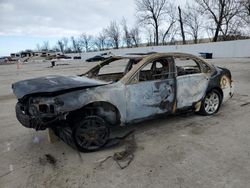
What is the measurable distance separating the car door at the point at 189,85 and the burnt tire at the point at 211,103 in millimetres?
240

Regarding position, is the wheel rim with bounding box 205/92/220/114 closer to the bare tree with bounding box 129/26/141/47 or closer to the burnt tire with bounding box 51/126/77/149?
the burnt tire with bounding box 51/126/77/149

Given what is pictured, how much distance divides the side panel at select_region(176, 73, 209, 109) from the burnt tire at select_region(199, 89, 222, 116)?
0.78ft

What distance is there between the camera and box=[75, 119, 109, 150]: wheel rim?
4.11 m

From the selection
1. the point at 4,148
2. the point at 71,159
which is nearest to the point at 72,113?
the point at 71,159

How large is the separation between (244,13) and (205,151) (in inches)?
1583

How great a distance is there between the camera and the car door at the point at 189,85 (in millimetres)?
5148

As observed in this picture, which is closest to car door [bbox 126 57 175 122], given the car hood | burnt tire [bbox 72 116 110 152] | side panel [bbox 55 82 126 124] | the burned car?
the burned car

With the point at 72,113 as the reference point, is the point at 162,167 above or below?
below

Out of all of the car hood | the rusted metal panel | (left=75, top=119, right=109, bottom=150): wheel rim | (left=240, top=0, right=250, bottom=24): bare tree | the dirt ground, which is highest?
(left=240, top=0, right=250, bottom=24): bare tree

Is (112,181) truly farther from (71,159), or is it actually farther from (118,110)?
(118,110)

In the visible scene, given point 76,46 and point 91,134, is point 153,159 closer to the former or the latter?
point 91,134

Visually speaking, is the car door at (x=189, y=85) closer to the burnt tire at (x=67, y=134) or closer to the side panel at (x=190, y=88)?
the side panel at (x=190, y=88)

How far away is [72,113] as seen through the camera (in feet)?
13.5

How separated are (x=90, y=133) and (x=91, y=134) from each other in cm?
2
